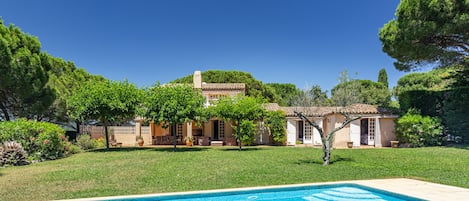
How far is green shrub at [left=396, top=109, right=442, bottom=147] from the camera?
21891 mm

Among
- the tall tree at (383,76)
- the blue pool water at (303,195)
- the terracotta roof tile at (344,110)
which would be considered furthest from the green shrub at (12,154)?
the tall tree at (383,76)

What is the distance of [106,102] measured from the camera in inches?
846

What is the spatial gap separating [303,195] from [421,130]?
17.1 m

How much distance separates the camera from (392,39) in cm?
2236

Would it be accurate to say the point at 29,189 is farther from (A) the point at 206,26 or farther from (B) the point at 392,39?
(B) the point at 392,39

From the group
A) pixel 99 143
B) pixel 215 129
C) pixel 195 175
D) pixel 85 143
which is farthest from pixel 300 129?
pixel 195 175

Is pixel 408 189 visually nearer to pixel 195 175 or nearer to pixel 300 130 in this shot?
pixel 195 175

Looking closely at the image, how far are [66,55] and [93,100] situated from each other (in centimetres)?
1133

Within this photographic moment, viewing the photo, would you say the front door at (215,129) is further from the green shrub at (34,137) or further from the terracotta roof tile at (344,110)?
the green shrub at (34,137)

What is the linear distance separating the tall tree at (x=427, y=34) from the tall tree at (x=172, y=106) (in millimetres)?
14584

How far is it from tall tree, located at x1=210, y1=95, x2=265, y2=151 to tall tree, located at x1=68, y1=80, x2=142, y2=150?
595cm

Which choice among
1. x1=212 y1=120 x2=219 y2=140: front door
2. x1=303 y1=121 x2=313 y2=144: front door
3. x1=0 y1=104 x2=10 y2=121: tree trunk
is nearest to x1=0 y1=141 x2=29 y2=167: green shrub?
x1=0 y1=104 x2=10 y2=121: tree trunk

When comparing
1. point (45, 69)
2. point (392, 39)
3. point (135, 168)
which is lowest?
point (135, 168)

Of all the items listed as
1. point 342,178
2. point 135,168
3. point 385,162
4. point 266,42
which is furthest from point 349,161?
point 266,42
